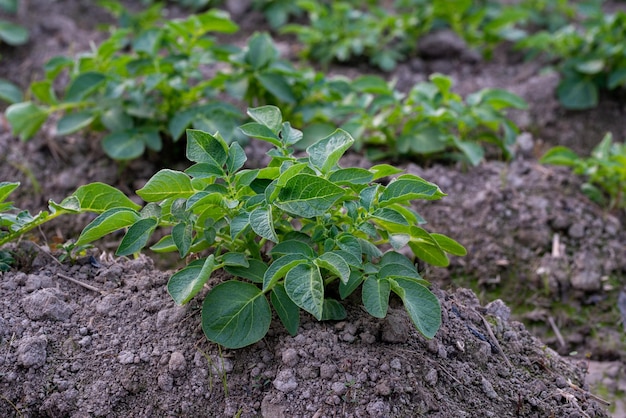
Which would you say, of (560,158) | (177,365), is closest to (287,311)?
(177,365)

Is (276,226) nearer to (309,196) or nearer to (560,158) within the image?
(309,196)

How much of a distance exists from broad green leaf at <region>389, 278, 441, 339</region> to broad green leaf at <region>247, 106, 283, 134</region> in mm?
579

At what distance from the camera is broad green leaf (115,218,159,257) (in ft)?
6.23

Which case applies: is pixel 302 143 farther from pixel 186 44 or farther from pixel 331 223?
pixel 331 223

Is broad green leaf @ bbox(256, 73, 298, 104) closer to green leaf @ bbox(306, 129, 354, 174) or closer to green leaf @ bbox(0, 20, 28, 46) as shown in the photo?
green leaf @ bbox(306, 129, 354, 174)

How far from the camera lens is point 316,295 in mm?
1736

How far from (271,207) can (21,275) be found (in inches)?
34.1

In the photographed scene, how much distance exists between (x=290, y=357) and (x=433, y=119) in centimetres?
159

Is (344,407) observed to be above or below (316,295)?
below

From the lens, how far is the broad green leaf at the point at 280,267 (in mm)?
1793

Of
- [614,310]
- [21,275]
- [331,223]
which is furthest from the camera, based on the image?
[614,310]

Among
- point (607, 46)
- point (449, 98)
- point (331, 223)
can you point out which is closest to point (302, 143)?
point (449, 98)

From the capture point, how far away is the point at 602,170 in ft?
10.00

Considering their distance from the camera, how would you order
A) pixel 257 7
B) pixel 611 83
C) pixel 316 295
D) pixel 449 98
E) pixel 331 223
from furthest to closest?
pixel 257 7 < pixel 611 83 < pixel 449 98 < pixel 331 223 < pixel 316 295
